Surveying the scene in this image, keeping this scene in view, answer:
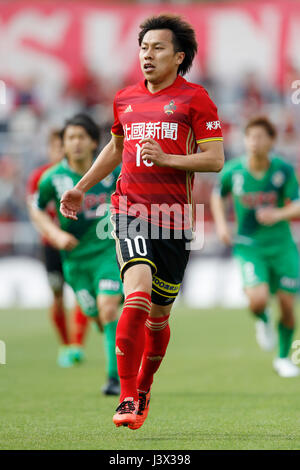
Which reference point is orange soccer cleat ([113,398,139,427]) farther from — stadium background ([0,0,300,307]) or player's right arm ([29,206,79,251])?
stadium background ([0,0,300,307])

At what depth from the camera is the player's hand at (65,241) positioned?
7629 millimetres

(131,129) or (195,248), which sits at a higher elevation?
(131,129)

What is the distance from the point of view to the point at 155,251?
17.8ft

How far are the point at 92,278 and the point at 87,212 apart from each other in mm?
661

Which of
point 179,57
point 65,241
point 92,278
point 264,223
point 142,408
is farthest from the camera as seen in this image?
point 264,223

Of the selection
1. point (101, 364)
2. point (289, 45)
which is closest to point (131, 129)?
point (101, 364)

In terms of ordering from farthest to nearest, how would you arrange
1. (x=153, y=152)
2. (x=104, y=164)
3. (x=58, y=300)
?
(x=58, y=300) → (x=104, y=164) → (x=153, y=152)

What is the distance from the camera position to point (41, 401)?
693 cm

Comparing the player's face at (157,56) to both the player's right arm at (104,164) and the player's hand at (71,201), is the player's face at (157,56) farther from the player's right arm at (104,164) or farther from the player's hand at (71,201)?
the player's hand at (71,201)

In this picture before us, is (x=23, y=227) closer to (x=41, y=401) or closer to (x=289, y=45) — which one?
(x=289, y=45)

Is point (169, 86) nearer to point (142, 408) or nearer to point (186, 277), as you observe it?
point (142, 408)

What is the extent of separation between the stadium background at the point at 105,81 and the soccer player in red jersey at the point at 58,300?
7.29 meters

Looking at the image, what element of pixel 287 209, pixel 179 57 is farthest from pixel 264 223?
pixel 179 57
